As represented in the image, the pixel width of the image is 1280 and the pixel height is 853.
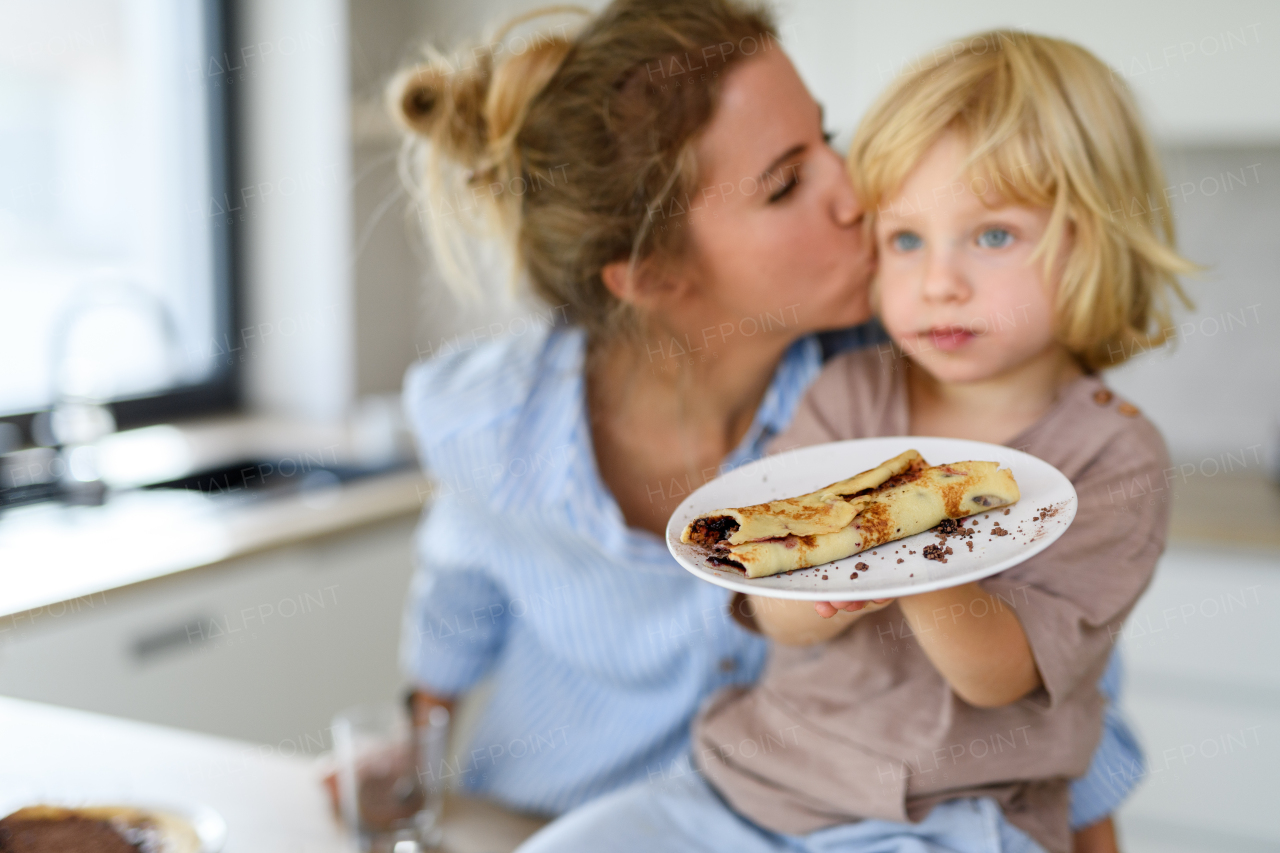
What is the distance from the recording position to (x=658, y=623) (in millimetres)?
1051

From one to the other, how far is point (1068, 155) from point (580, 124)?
1.28 ft

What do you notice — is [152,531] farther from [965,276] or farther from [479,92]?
[965,276]

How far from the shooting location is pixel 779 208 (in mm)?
833

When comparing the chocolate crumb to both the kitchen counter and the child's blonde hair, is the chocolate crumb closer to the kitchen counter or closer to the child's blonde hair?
the child's blonde hair

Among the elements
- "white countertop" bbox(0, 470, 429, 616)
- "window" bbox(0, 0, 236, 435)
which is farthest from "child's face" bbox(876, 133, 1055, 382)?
"window" bbox(0, 0, 236, 435)

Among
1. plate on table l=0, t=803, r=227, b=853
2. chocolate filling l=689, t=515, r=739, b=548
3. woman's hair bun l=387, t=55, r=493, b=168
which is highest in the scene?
woman's hair bun l=387, t=55, r=493, b=168

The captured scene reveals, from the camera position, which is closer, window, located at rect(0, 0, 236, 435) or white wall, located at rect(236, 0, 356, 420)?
window, located at rect(0, 0, 236, 435)

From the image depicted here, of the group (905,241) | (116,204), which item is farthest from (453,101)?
(116,204)

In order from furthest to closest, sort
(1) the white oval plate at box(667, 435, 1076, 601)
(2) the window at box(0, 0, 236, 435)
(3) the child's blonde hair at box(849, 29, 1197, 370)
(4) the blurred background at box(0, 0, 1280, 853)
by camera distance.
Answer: (2) the window at box(0, 0, 236, 435)
(4) the blurred background at box(0, 0, 1280, 853)
(3) the child's blonde hair at box(849, 29, 1197, 370)
(1) the white oval plate at box(667, 435, 1076, 601)

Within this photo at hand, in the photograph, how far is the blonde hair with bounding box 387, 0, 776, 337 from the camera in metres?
0.86

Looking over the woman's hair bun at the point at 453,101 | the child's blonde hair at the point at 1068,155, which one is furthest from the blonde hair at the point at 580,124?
the child's blonde hair at the point at 1068,155

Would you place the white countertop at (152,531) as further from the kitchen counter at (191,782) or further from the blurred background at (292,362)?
the kitchen counter at (191,782)

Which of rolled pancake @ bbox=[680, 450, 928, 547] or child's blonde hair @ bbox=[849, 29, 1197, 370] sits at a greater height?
child's blonde hair @ bbox=[849, 29, 1197, 370]

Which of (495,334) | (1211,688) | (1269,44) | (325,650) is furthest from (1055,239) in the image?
(495,334)
